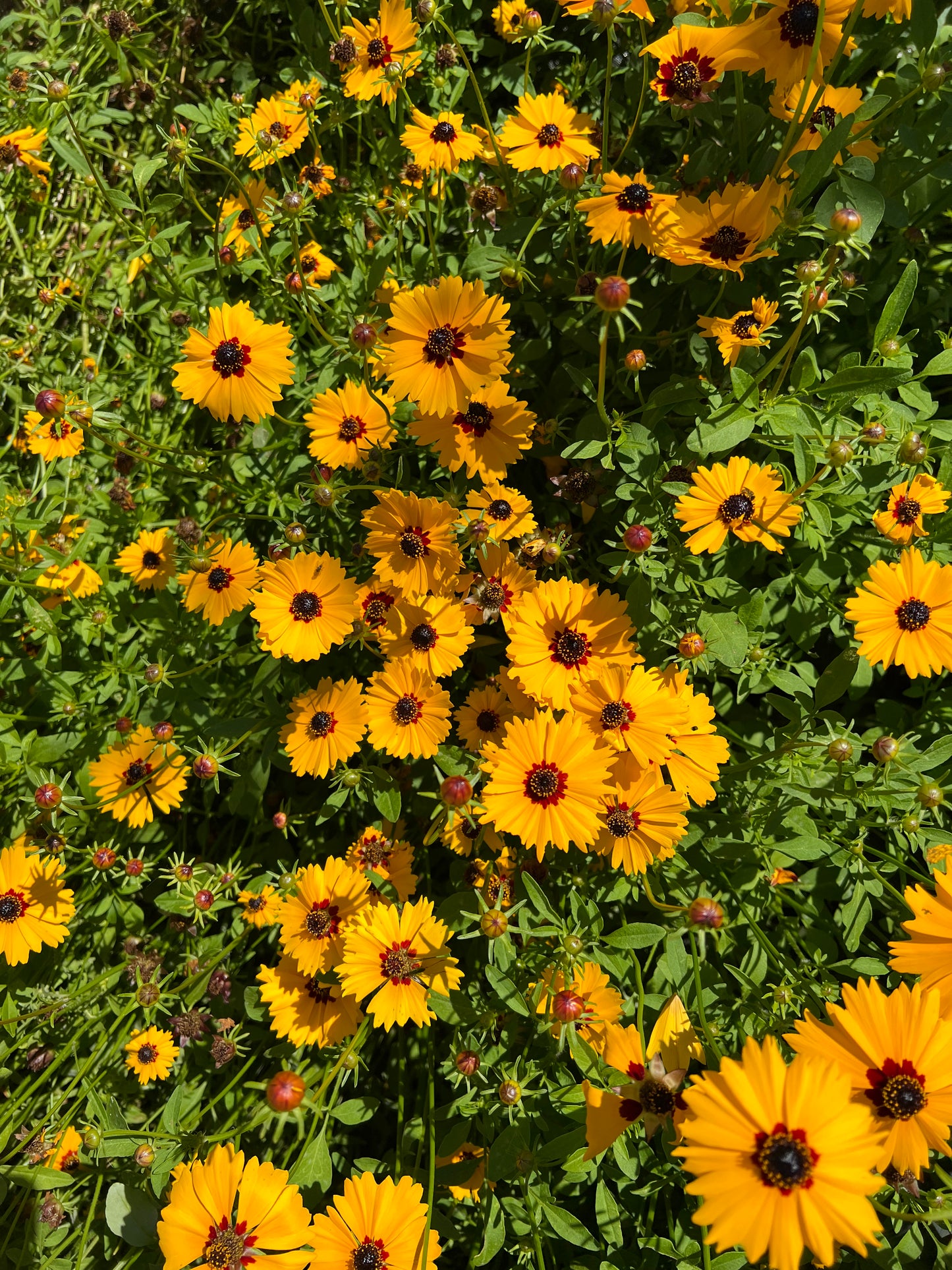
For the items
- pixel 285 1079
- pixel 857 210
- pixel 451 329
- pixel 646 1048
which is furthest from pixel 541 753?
pixel 857 210

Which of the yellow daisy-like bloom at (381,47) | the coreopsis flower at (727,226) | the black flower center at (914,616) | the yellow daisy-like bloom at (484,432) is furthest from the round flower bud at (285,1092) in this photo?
the yellow daisy-like bloom at (381,47)

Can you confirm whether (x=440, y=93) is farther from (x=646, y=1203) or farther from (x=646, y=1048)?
(x=646, y=1203)

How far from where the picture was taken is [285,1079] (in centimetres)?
162

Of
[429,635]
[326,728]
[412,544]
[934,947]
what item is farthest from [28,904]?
[934,947]

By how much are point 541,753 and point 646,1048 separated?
2.44ft

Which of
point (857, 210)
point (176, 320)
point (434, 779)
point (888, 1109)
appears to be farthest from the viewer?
point (176, 320)

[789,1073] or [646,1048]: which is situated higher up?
[646,1048]

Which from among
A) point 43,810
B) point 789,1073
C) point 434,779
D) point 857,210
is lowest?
point 789,1073

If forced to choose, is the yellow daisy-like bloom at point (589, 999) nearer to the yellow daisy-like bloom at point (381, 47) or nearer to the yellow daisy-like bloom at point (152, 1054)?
the yellow daisy-like bloom at point (152, 1054)

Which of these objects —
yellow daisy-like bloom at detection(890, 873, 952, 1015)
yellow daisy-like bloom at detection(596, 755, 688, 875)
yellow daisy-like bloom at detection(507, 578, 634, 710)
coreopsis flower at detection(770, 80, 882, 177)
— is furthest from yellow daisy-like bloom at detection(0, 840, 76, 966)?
coreopsis flower at detection(770, 80, 882, 177)

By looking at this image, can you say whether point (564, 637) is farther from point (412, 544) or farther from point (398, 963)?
point (398, 963)

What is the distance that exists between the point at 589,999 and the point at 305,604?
1294mm

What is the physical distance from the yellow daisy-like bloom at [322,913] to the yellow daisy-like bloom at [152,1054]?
54 centimetres

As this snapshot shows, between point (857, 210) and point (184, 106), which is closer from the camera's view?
point (857, 210)
